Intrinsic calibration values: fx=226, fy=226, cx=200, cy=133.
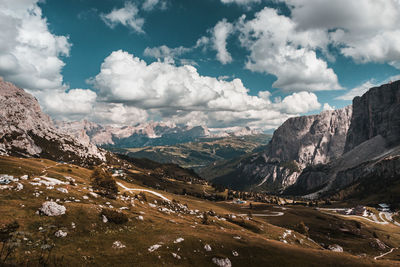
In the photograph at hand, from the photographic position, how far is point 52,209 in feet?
130

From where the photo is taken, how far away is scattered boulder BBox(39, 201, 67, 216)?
38.9 meters

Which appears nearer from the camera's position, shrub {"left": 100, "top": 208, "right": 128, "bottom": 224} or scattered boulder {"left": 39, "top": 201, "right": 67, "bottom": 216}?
scattered boulder {"left": 39, "top": 201, "right": 67, "bottom": 216}

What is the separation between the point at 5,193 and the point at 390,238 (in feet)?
630

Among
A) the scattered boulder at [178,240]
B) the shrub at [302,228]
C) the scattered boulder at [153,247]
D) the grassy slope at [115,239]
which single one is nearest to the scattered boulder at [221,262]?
the grassy slope at [115,239]

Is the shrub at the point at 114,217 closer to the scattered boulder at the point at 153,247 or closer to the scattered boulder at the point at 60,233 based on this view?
the scattered boulder at the point at 60,233

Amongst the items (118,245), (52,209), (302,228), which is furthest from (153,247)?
(302,228)

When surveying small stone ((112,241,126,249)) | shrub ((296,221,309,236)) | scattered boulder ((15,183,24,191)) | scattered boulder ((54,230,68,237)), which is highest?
scattered boulder ((15,183,24,191))

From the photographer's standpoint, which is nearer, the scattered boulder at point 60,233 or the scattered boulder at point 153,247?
the scattered boulder at point 60,233

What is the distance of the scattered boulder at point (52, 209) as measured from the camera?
128ft

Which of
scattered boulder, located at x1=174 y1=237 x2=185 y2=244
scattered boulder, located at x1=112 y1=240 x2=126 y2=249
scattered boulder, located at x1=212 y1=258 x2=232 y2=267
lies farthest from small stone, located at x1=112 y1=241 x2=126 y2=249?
scattered boulder, located at x1=212 y1=258 x2=232 y2=267

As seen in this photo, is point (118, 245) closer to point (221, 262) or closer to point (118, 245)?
point (118, 245)

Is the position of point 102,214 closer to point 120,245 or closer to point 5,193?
point 120,245

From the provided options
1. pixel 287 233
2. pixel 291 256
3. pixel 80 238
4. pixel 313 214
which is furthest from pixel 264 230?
pixel 313 214

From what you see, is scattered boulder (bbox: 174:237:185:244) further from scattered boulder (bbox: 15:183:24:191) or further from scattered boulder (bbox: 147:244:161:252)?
scattered boulder (bbox: 15:183:24:191)
